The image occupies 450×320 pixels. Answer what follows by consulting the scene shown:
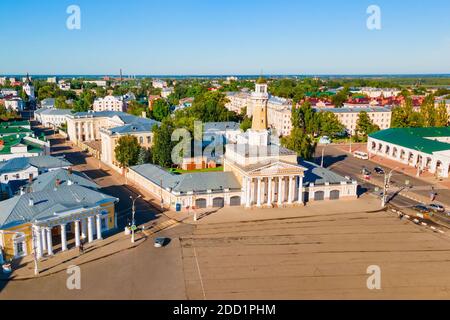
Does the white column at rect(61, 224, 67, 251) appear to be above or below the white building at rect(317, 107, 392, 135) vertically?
below

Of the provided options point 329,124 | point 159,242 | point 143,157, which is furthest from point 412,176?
point 159,242

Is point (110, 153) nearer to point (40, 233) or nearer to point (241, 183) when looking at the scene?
point (241, 183)

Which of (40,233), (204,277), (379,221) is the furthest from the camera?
(379,221)

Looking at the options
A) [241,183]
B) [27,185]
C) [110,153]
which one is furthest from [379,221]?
[110,153]

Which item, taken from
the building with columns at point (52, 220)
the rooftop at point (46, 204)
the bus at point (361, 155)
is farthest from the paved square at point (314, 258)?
the bus at point (361, 155)

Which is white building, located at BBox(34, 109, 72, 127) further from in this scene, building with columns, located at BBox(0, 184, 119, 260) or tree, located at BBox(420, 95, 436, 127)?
tree, located at BBox(420, 95, 436, 127)

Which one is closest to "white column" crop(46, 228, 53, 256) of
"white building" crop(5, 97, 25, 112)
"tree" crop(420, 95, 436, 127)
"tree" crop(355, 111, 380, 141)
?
"tree" crop(355, 111, 380, 141)
